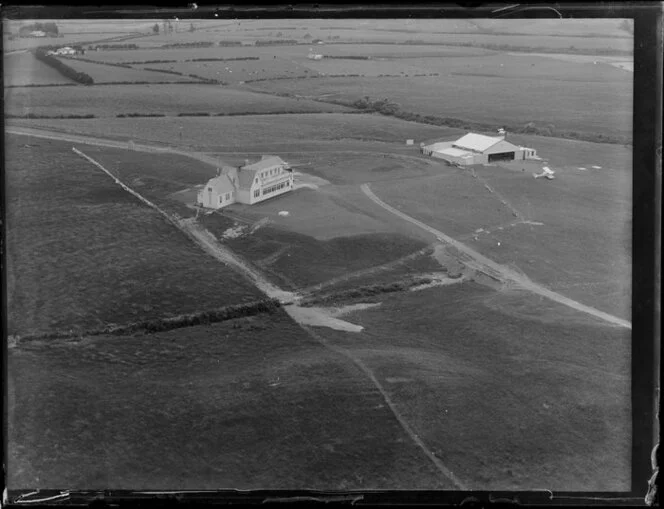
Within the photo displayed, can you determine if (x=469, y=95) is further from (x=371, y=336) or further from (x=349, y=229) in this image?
(x=371, y=336)

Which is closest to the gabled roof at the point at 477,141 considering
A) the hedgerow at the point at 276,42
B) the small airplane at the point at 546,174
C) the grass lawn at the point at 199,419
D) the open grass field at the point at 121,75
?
the small airplane at the point at 546,174

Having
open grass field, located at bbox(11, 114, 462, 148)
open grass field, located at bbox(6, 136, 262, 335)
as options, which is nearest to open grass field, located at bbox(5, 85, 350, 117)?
open grass field, located at bbox(11, 114, 462, 148)

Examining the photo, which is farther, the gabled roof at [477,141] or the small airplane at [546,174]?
the gabled roof at [477,141]

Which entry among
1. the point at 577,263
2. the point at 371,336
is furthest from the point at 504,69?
the point at 371,336

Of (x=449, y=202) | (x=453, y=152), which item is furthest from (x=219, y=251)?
(x=453, y=152)

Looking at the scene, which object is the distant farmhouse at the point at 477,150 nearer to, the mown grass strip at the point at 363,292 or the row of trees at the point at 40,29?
the mown grass strip at the point at 363,292

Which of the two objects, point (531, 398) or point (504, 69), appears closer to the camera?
point (531, 398)
